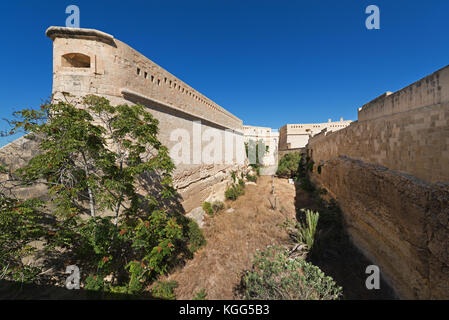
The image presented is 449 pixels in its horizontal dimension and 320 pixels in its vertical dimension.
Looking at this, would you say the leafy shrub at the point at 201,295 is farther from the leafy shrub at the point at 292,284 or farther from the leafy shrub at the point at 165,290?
the leafy shrub at the point at 292,284

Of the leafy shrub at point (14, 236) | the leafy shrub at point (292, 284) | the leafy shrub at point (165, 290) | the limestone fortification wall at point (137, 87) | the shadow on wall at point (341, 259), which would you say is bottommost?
the leafy shrub at point (165, 290)

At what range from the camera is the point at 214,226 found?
6.82 meters

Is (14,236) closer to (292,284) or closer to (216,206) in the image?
(292,284)

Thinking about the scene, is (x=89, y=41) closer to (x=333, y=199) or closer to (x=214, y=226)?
(x=214, y=226)

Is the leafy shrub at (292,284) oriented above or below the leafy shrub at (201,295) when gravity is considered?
above

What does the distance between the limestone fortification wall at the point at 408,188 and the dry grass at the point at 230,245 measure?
261cm

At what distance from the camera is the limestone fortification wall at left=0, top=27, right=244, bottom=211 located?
402cm

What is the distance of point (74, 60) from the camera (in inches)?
179

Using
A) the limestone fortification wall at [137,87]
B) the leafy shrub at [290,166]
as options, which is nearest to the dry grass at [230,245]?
the limestone fortification wall at [137,87]

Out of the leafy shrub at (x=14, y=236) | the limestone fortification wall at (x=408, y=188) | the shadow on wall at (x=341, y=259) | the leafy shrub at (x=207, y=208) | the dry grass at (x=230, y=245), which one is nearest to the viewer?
the leafy shrub at (x=14, y=236)

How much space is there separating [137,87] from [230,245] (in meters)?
6.21

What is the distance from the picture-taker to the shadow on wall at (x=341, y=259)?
10.5 ft

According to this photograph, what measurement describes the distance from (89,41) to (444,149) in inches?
305
